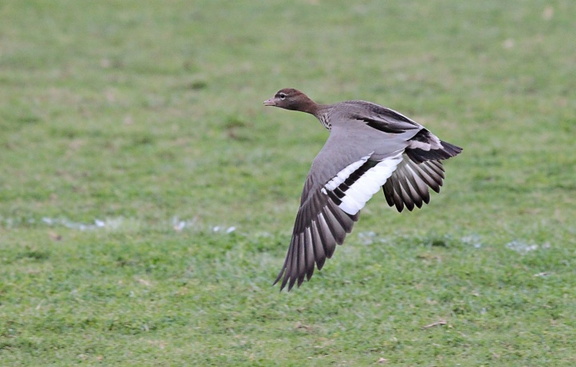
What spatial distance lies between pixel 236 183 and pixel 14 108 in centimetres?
431

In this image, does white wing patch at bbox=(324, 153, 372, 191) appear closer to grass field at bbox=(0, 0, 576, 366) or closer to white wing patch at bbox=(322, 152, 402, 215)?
white wing patch at bbox=(322, 152, 402, 215)

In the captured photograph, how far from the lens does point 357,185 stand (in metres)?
6.85

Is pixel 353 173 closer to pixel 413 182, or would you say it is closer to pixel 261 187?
pixel 413 182

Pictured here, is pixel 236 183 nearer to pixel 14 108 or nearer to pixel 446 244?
pixel 446 244

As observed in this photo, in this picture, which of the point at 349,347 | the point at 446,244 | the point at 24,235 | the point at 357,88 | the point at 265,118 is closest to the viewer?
the point at 349,347

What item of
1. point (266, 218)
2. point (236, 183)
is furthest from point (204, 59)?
point (266, 218)

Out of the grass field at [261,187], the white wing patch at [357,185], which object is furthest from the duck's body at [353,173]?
the grass field at [261,187]

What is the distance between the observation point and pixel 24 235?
9258 millimetres

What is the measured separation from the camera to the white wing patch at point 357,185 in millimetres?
6707

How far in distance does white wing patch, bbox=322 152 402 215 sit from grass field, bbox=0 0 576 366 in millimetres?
982

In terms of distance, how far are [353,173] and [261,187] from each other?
4.05 m

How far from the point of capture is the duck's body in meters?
6.66

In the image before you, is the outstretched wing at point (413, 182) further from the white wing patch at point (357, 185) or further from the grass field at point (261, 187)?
the white wing patch at point (357, 185)

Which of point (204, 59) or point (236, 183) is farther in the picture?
point (204, 59)
